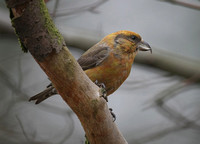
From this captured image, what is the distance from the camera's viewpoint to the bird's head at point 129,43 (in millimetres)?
4500

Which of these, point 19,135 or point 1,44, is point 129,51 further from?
point 1,44

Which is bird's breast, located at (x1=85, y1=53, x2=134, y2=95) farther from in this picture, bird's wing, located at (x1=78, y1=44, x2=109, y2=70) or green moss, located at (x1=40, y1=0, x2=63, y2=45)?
green moss, located at (x1=40, y1=0, x2=63, y2=45)

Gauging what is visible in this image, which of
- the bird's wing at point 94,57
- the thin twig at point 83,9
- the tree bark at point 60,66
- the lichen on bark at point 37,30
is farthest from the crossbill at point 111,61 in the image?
the lichen on bark at point 37,30

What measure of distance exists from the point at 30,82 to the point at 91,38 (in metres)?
1.64

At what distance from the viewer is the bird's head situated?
4500mm

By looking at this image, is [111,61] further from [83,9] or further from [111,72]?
[83,9]

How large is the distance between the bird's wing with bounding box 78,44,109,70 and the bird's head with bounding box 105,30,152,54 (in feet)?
0.55

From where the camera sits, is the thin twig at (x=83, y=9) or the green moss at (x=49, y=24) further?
the thin twig at (x=83, y=9)

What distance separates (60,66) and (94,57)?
183cm

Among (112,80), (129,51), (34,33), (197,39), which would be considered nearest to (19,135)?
(112,80)

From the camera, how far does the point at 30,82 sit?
22.5 feet

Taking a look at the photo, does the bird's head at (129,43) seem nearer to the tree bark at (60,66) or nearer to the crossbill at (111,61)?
the crossbill at (111,61)

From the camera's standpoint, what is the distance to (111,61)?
4.28 metres

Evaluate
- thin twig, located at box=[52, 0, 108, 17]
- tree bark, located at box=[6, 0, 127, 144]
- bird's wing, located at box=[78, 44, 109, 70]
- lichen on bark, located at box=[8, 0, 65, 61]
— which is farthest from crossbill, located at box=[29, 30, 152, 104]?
lichen on bark, located at box=[8, 0, 65, 61]
